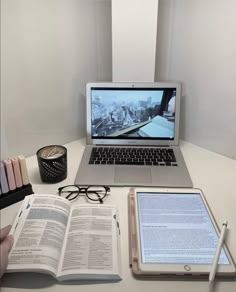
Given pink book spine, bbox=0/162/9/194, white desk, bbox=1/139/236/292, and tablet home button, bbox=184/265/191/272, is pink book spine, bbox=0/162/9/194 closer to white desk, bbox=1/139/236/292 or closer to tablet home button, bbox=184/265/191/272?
white desk, bbox=1/139/236/292

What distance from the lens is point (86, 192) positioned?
877 mm

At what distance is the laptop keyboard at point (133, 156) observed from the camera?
1.04 metres

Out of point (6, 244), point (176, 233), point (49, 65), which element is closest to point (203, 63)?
point (49, 65)

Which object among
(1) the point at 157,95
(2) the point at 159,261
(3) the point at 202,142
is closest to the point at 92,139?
(1) the point at 157,95

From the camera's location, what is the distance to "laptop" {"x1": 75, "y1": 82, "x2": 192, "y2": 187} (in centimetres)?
→ 107

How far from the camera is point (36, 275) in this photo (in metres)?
0.61

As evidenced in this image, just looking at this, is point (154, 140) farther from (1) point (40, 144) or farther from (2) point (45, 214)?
(2) point (45, 214)

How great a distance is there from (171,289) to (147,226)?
170 mm

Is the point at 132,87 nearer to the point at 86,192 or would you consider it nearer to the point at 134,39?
the point at 134,39

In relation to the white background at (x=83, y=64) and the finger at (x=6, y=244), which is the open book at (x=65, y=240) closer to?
the finger at (x=6, y=244)

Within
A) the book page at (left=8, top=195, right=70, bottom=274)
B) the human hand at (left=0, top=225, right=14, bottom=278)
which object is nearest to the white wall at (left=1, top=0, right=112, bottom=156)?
the book page at (left=8, top=195, right=70, bottom=274)

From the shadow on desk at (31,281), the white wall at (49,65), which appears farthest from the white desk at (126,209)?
the white wall at (49,65)

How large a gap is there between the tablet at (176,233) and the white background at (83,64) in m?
0.40

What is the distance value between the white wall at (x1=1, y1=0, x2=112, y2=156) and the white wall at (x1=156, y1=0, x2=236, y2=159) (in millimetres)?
243
